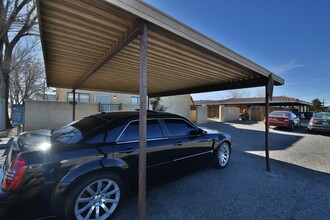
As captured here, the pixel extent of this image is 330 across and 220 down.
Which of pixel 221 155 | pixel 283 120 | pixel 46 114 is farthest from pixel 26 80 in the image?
pixel 283 120

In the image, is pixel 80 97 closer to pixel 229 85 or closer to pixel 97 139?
pixel 229 85

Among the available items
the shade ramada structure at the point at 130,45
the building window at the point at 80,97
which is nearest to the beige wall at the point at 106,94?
the building window at the point at 80,97

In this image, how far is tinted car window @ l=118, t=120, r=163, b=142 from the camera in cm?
259

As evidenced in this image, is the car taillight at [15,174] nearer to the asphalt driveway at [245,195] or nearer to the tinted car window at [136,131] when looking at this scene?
the tinted car window at [136,131]

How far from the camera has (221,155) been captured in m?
4.26

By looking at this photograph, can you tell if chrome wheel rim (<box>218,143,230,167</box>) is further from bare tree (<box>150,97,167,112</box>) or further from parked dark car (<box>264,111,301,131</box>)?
bare tree (<box>150,97,167,112</box>)

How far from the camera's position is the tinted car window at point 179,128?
129 inches

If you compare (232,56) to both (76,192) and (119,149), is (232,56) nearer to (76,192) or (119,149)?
(119,149)

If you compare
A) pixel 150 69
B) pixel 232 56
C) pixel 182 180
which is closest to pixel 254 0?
pixel 232 56

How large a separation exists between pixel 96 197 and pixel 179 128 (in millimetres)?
1947

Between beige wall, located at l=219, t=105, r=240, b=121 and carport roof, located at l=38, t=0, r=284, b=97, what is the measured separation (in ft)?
40.2

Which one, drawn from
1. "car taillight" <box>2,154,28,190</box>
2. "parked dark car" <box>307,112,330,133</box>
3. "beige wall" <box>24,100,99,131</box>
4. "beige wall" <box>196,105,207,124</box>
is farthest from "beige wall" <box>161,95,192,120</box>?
"car taillight" <box>2,154,28,190</box>

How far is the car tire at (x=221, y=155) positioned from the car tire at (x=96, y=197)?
2.56 metres

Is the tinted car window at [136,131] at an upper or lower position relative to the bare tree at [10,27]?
lower
